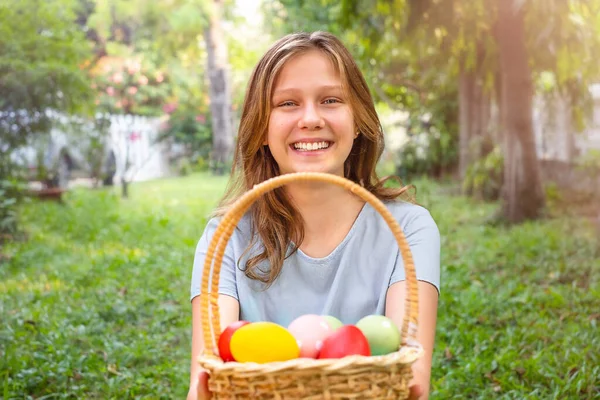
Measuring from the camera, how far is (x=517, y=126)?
7570 mm

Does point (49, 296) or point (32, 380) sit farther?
point (49, 296)

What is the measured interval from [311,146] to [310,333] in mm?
590

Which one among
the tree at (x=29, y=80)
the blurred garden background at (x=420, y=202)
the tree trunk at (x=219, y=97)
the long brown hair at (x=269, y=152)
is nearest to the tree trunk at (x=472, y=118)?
the blurred garden background at (x=420, y=202)

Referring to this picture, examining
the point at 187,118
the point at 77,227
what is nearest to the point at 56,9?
the point at 77,227

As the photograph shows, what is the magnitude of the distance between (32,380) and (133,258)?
323 cm

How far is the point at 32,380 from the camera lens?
349 centimetres

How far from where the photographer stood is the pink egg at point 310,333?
1.51 metres

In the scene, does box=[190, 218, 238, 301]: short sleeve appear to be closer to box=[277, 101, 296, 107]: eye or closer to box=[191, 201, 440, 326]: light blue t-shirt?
box=[191, 201, 440, 326]: light blue t-shirt

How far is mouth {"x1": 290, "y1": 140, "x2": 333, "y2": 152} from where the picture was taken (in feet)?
6.41

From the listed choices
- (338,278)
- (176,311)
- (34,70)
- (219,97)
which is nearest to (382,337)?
(338,278)

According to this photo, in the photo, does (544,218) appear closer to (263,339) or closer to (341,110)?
(341,110)

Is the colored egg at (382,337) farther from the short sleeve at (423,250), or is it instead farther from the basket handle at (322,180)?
the short sleeve at (423,250)

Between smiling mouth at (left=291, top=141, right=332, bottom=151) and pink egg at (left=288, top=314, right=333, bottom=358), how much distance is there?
1.76 ft

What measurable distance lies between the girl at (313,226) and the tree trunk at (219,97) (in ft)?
50.6
